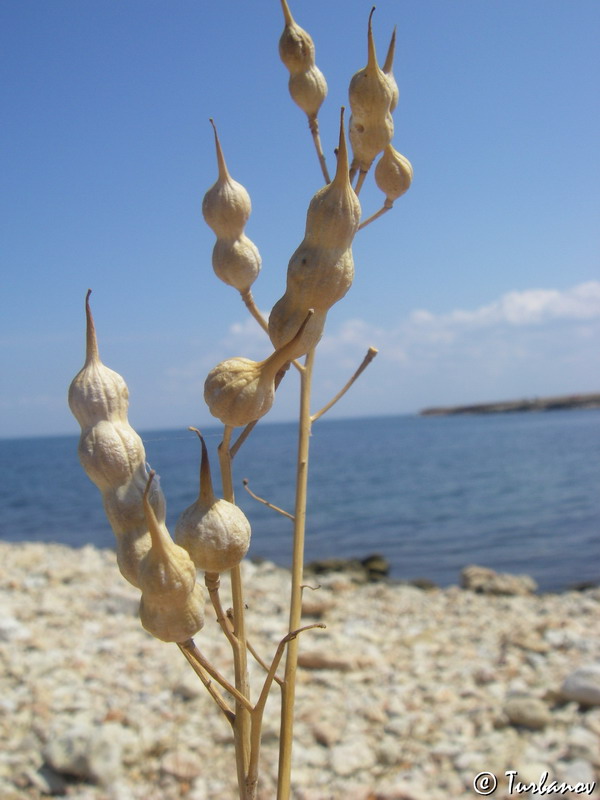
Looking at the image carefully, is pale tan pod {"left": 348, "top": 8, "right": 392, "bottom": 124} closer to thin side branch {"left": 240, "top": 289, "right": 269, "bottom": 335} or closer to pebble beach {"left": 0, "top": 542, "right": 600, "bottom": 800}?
thin side branch {"left": 240, "top": 289, "right": 269, "bottom": 335}

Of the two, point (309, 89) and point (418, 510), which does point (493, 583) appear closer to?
point (309, 89)

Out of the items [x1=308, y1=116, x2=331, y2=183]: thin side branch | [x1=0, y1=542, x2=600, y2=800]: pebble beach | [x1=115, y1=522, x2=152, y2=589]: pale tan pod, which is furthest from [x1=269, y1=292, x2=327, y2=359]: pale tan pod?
[x1=0, y1=542, x2=600, y2=800]: pebble beach

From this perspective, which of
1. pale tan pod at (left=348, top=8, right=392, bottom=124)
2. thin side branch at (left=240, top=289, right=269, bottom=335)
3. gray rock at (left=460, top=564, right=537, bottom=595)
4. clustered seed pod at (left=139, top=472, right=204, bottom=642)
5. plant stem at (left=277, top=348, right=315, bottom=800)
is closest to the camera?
clustered seed pod at (left=139, top=472, right=204, bottom=642)

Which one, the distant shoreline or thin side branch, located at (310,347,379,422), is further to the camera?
the distant shoreline

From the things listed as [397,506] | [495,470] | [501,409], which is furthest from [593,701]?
[501,409]

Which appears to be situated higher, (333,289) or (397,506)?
(333,289)

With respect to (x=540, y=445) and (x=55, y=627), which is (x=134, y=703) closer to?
(x=55, y=627)

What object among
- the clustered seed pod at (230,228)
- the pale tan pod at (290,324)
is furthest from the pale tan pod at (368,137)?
the pale tan pod at (290,324)
